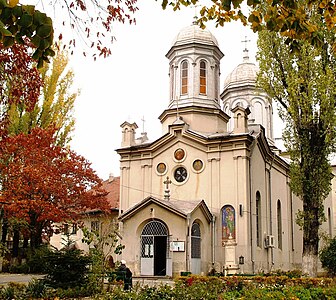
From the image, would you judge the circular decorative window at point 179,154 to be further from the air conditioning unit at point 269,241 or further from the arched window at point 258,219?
the air conditioning unit at point 269,241

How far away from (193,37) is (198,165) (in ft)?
27.6

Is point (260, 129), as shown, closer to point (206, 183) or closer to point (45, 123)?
point (206, 183)

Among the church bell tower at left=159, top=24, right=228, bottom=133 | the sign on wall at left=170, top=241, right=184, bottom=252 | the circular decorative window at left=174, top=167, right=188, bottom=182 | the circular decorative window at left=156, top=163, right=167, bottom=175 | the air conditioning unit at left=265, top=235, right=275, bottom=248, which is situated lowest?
the sign on wall at left=170, top=241, right=184, bottom=252

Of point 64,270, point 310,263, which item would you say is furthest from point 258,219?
point 64,270

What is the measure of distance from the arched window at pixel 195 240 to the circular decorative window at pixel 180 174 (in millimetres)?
3407

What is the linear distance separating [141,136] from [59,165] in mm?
6708

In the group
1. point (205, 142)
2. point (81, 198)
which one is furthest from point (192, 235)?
point (81, 198)

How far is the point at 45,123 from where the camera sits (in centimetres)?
2964

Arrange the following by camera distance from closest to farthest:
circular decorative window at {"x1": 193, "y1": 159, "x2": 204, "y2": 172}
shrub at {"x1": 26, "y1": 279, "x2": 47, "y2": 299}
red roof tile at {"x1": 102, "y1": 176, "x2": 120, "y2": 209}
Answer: shrub at {"x1": 26, "y1": 279, "x2": 47, "y2": 299} < circular decorative window at {"x1": 193, "y1": 159, "x2": 204, "y2": 172} < red roof tile at {"x1": 102, "y1": 176, "x2": 120, "y2": 209}

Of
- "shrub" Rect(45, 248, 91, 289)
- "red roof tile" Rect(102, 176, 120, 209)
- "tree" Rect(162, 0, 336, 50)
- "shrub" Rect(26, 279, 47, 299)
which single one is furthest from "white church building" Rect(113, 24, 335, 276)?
"tree" Rect(162, 0, 336, 50)

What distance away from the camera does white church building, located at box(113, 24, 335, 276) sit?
990 inches

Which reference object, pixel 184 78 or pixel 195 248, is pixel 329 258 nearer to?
pixel 195 248

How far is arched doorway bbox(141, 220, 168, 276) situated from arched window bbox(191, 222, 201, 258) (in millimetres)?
1390

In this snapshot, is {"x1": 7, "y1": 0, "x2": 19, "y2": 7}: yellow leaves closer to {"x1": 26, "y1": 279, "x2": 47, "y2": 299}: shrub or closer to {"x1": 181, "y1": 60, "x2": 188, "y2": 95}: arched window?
{"x1": 26, "y1": 279, "x2": 47, "y2": 299}: shrub
